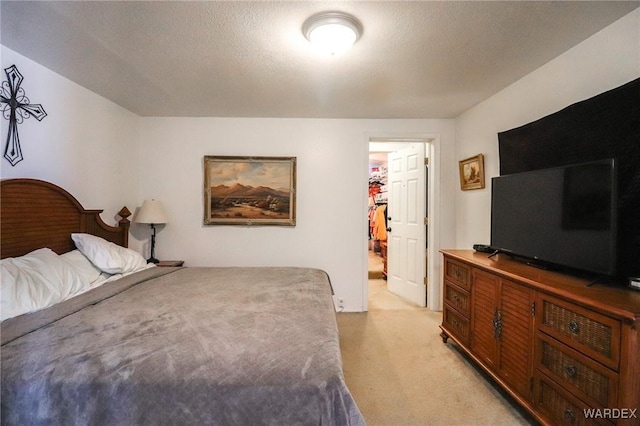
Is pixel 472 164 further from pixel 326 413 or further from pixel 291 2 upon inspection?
pixel 326 413

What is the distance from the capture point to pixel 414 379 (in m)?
2.03

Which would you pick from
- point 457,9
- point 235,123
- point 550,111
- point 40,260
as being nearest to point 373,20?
point 457,9

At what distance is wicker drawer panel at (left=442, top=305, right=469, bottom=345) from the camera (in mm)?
2248

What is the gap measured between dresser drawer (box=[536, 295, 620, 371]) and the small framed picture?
1.58 m

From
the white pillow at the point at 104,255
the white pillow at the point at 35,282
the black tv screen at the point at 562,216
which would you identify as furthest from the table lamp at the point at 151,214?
the black tv screen at the point at 562,216

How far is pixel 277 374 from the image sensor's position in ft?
3.32

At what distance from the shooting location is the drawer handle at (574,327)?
1.30 meters

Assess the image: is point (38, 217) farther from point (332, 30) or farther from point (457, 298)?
point (457, 298)

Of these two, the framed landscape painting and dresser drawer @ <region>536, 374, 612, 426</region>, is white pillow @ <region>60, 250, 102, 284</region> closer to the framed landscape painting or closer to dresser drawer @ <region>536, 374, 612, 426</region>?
the framed landscape painting

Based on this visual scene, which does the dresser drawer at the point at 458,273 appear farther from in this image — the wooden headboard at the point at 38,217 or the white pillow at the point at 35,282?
the wooden headboard at the point at 38,217

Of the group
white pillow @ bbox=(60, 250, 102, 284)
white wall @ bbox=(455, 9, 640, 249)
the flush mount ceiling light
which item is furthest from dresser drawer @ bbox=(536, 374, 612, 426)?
→ white pillow @ bbox=(60, 250, 102, 284)

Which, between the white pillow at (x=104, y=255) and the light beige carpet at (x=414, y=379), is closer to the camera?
the light beige carpet at (x=414, y=379)

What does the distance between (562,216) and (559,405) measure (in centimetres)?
104

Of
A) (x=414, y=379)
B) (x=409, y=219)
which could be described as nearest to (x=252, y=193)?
(x=409, y=219)
